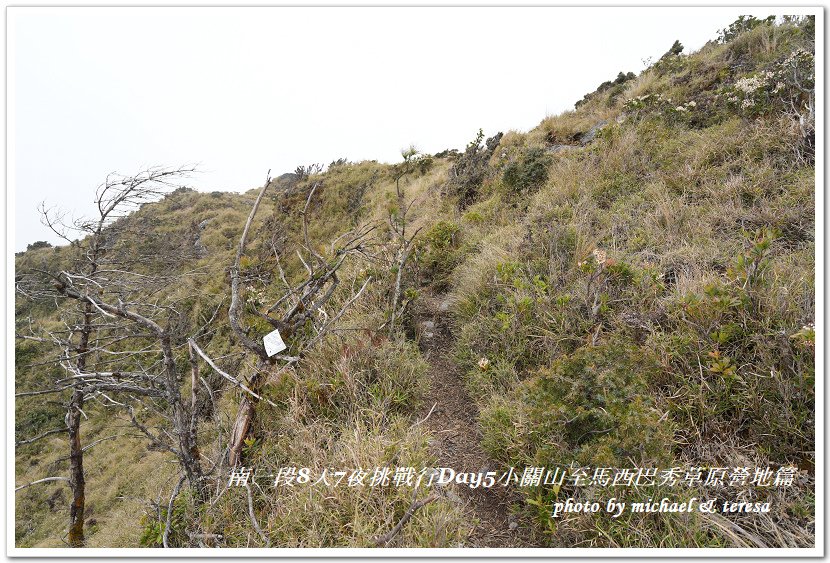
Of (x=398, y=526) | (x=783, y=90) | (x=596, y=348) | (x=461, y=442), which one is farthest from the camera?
(x=783, y=90)

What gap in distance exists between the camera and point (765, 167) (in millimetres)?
3904

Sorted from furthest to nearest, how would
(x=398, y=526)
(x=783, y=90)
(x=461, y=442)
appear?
(x=783, y=90), (x=461, y=442), (x=398, y=526)

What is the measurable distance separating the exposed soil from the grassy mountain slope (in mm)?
72

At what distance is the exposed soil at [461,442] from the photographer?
206cm

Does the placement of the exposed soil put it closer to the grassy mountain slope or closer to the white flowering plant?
the grassy mountain slope

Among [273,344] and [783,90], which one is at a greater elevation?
[783,90]

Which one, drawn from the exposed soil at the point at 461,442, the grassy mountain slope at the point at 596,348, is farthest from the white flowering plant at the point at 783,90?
the exposed soil at the point at 461,442

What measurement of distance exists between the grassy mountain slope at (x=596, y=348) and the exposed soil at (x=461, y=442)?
7cm

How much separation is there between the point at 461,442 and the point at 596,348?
1208mm

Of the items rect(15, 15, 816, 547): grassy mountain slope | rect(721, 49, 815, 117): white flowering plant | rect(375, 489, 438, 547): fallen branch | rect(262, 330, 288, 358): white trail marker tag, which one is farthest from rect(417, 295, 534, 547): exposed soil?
rect(721, 49, 815, 117): white flowering plant

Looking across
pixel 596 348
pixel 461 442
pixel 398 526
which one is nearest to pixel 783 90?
pixel 596 348

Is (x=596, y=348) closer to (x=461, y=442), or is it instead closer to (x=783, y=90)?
(x=461, y=442)

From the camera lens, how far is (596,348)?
2.21m

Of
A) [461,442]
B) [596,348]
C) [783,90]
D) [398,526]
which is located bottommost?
[461,442]
